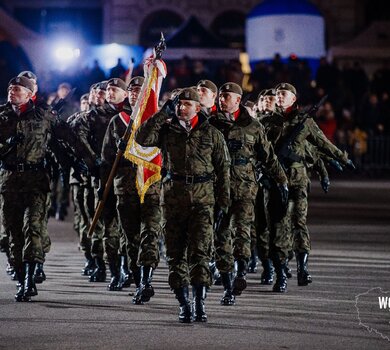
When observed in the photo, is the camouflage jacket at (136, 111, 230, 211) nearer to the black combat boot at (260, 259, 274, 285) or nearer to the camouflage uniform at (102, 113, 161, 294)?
the camouflage uniform at (102, 113, 161, 294)

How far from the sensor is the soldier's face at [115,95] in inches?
557

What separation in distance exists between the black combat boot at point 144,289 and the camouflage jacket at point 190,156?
123 centimetres

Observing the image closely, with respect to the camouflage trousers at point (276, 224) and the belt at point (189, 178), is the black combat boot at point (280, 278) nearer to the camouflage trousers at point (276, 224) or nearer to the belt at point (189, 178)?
the camouflage trousers at point (276, 224)

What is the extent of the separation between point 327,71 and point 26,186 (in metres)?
22.6

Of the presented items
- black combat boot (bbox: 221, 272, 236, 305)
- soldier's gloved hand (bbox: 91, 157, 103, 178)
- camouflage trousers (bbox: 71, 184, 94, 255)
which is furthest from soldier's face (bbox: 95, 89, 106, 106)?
black combat boot (bbox: 221, 272, 236, 305)

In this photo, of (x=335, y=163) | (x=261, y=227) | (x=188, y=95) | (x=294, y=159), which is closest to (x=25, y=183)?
(x=188, y=95)

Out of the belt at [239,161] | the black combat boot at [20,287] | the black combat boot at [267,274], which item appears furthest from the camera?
the black combat boot at [267,274]

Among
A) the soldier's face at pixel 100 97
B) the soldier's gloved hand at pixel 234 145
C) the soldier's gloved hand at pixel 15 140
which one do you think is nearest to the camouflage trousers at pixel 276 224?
the soldier's gloved hand at pixel 234 145

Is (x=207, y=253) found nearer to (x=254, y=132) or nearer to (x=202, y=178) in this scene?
(x=202, y=178)

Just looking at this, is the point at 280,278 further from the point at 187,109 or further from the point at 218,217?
the point at 187,109

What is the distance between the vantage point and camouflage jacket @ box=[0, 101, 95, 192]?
13.0m

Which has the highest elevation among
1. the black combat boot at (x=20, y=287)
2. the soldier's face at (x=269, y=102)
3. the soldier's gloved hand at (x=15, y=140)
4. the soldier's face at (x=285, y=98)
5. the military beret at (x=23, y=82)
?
the military beret at (x=23, y=82)

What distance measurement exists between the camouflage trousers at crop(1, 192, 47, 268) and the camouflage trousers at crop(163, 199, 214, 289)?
72.2 inches

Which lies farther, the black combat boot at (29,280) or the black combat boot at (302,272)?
the black combat boot at (302,272)
